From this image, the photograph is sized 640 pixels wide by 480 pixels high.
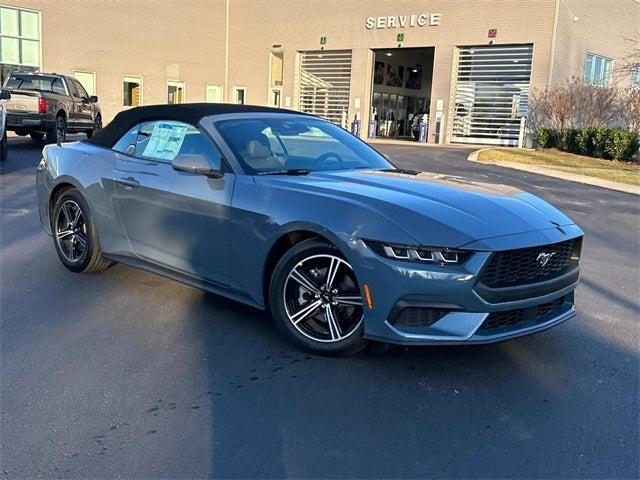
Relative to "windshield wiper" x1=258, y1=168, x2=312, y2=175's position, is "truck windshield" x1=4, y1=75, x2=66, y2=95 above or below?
above

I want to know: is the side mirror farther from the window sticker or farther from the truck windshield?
the truck windshield

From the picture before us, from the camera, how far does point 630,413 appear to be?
11.9 ft

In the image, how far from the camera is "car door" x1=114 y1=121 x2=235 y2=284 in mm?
4625

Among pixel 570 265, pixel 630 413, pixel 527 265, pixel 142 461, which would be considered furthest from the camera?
pixel 570 265

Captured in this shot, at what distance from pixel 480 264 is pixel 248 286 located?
62.1 inches

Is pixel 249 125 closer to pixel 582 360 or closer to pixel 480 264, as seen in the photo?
pixel 480 264

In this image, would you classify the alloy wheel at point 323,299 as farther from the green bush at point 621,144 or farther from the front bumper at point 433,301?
the green bush at point 621,144

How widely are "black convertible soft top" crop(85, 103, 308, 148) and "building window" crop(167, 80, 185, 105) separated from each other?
1297 inches

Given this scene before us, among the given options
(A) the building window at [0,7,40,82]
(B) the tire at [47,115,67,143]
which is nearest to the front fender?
(B) the tire at [47,115,67,143]

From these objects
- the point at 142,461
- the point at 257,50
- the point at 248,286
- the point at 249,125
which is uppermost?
the point at 257,50

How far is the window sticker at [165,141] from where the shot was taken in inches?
203

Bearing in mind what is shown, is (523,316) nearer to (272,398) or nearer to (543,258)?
(543,258)

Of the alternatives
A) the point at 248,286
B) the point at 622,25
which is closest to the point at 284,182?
the point at 248,286

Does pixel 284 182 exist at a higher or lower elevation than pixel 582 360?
higher
